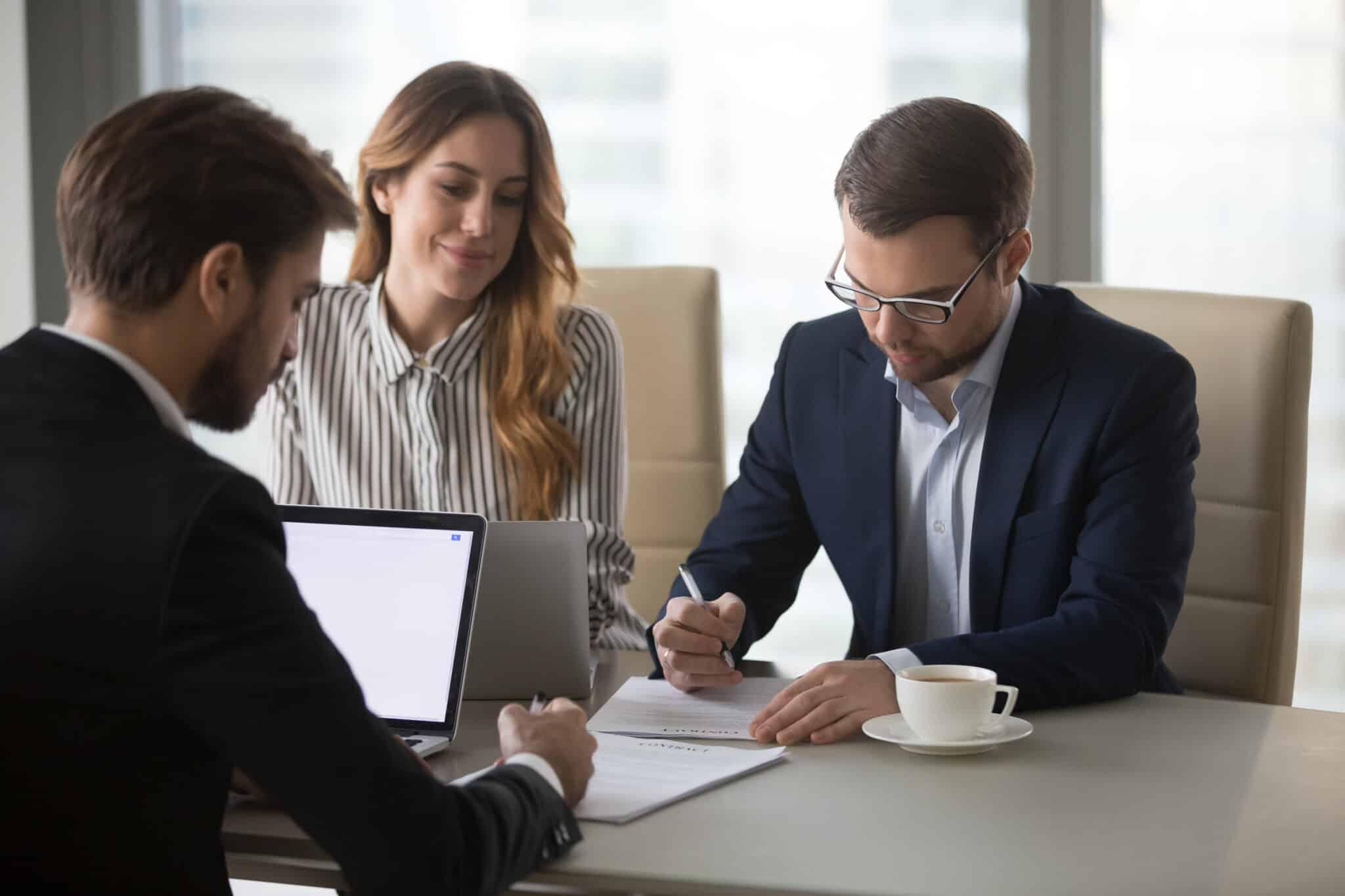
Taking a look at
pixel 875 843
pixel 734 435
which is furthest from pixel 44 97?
pixel 875 843

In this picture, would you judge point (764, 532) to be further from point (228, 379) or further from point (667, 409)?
point (228, 379)

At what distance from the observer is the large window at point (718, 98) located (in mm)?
3037

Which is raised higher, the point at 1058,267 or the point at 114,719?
the point at 1058,267

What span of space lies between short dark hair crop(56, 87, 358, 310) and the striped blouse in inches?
37.3

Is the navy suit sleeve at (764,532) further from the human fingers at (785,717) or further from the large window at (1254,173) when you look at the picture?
the large window at (1254,173)

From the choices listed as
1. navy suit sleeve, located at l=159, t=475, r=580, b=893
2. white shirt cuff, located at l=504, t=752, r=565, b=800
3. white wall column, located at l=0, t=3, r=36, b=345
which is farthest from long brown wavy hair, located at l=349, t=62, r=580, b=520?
white wall column, located at l=0, t=3, r=36, b=345

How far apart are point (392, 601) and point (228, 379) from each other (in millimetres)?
382

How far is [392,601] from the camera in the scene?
140 centimetres

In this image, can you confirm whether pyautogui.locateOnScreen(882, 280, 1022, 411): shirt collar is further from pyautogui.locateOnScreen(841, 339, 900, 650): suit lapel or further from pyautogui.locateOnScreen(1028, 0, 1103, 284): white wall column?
pyautogui.locateOnScreen(1028, 0, 1103, 284): white wall column

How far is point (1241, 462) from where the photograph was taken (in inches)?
73.3

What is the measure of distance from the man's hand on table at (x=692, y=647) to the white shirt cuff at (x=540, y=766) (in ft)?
1.23

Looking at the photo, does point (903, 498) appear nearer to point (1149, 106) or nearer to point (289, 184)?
point (289, 184)

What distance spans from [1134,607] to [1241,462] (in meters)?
0.42

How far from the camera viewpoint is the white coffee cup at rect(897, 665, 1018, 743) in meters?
1.29
